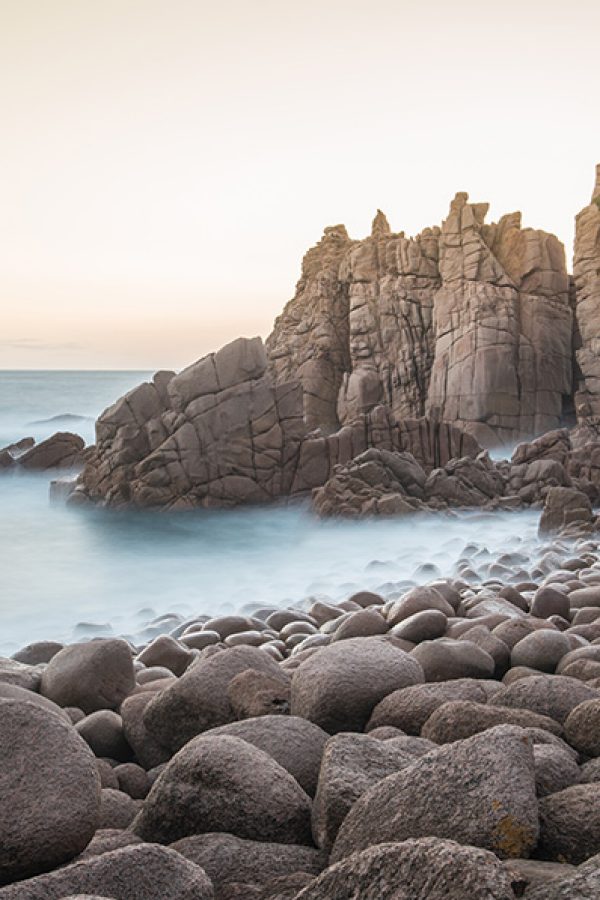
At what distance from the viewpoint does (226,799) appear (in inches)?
102

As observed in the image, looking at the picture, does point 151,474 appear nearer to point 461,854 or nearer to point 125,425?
point 125,425

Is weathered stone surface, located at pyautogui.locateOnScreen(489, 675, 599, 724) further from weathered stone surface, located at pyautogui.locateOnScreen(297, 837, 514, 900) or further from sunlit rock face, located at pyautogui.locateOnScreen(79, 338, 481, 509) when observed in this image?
sunlit rock face, located at pyautogui.locateOnScreen(79, 338, 481, 509)

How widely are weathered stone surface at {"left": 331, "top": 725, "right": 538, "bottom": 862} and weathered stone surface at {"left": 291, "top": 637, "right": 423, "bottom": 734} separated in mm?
1190

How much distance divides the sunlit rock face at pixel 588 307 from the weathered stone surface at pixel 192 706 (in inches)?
1201

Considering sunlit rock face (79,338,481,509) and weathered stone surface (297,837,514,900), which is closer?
weathered stone surface (297,837,514,900)

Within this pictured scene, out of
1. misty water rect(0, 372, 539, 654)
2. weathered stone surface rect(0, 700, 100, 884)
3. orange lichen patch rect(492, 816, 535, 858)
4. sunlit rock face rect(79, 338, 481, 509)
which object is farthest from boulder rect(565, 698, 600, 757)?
sunlit rock face rect(79, 338, 481, 509)

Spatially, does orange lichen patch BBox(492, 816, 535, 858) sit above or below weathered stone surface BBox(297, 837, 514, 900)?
below

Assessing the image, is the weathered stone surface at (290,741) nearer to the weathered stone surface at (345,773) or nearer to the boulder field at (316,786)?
the boulder field at (316,786)

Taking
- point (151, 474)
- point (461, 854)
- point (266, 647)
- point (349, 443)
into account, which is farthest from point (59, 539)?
point (461, 854)

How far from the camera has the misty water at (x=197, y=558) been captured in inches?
452

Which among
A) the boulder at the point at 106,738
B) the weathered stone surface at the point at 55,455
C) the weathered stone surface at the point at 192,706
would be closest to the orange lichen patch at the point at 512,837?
the weathered stone surface at the point at 192,706

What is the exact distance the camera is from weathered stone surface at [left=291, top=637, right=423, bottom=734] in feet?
11.6

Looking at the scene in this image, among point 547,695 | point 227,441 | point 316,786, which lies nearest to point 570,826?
point 316,786

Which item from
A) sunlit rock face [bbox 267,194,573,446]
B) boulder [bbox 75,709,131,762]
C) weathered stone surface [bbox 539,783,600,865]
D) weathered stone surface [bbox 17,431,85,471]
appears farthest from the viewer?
sunlit rock face [bbox 267,194,573,446]
